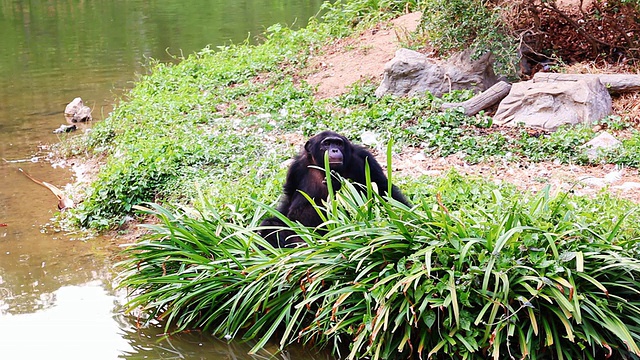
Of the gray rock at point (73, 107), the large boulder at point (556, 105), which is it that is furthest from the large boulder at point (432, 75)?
the gray rock at point (73, 107)

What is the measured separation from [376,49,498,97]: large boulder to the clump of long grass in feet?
13.4

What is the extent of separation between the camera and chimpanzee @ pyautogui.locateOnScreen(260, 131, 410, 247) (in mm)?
5844

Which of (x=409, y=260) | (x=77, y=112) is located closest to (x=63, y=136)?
(x=77, y=112)

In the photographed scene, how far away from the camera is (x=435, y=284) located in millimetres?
4566

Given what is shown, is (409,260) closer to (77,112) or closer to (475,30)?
(475,30)

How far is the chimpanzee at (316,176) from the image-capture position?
19.2ft

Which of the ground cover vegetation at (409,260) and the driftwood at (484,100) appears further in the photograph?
the driftwood at (484,100)

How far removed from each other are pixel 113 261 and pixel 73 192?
2.08 metres

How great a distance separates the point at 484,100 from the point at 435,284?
4524mm

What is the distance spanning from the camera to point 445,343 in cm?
446

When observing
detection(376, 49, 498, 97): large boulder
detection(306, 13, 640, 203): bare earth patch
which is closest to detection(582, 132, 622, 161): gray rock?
detection(306, 13, 640, 203): bare earth patch

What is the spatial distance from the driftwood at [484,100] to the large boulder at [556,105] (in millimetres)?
191

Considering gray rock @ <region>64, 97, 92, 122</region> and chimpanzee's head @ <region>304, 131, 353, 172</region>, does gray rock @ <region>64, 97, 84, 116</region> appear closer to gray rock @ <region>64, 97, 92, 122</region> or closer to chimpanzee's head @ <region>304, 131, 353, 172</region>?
gray rock @ <region>64, 97, 92, 122</region>

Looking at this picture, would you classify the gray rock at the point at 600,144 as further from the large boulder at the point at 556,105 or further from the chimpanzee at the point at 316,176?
the chimpanzee at the point at 316,176
